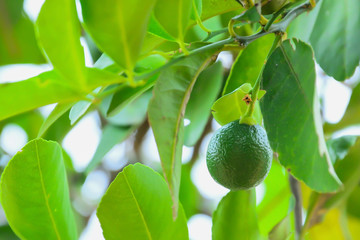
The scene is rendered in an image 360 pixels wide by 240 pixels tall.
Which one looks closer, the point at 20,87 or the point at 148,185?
the point at 20,87

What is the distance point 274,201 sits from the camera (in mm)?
1057

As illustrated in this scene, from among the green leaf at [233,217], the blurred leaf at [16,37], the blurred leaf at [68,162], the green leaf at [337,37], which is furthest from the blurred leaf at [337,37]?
the blurred leaf at [68,162]

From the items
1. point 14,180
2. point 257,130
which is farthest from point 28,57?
Answer: point 257,130

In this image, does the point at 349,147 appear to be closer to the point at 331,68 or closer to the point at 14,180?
the point at 331,68

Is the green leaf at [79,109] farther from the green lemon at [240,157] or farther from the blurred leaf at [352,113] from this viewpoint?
the blurred leaf at [352,113]

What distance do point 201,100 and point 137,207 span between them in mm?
345

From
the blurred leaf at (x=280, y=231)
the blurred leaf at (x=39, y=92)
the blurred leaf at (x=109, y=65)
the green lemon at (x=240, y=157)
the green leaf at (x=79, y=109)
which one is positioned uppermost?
the blurred leaf at (x=39, y=92)

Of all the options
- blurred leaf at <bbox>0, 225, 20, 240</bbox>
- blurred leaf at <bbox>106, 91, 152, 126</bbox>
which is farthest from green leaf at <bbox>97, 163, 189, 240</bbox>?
blurred leaf at <bbox>0, 225, 20, 240</bbox>

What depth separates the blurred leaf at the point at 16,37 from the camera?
78 centimetres

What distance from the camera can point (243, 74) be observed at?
2.53ft

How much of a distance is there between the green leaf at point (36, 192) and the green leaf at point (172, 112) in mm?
215

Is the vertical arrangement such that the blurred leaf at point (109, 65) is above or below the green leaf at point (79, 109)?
above

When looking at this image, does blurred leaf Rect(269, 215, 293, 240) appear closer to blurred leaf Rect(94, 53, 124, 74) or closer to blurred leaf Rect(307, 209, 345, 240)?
blurred leaf Rect(307, 209, 345, 240)

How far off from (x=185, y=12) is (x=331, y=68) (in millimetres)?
297
